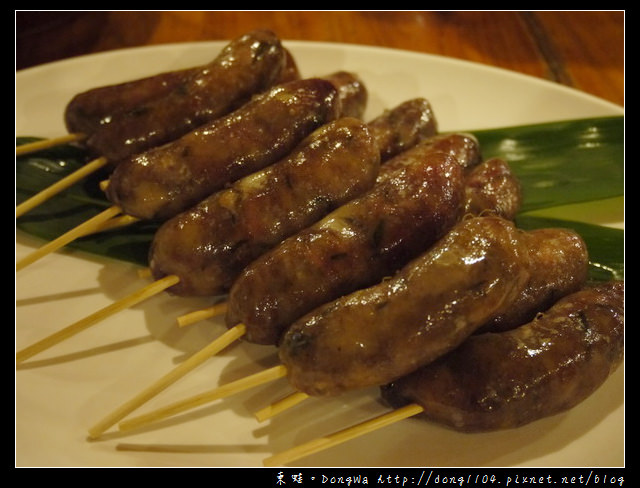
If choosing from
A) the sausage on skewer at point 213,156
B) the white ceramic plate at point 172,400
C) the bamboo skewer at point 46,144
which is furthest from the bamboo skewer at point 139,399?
the bamboo skewer at point 46,144

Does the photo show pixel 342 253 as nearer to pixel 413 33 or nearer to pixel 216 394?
pixel 216 394

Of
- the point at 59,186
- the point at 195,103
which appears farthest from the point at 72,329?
the point at 195,103

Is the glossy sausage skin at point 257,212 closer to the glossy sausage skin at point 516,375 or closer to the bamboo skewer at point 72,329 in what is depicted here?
the bamboo skewer at point 72,329

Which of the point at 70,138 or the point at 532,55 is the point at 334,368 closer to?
the point at 70,138

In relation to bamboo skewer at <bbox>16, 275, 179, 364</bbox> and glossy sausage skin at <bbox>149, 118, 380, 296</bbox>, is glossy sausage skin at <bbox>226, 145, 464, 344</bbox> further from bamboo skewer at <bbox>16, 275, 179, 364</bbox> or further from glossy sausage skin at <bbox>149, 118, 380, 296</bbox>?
bamboo skewer at <bbox>16, 275, 179, 364</bbox>

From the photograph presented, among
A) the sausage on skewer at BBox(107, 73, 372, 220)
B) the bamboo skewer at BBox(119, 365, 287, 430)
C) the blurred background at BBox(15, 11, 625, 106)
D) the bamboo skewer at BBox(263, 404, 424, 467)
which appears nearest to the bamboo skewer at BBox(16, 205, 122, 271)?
A: the sausage on skewer at BBox(107, 73, 372, 220)

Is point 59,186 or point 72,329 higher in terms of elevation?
point 59,186

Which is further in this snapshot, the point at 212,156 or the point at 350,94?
the point at 350,94
